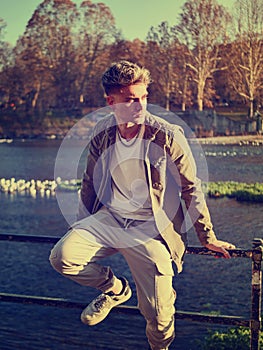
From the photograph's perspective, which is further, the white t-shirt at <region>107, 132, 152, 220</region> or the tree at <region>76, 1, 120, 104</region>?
the tree at <region>76, 1, 120, 104</region>

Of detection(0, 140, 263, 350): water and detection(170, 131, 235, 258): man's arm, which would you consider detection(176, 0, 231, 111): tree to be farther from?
detection(170, 131, 235, 258): man's arm

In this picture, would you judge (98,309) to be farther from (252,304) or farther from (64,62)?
(64,62)

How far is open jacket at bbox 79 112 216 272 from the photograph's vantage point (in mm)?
2891

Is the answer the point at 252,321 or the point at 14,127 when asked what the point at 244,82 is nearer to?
the point at 252,321

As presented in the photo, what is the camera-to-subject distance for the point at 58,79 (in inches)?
1766

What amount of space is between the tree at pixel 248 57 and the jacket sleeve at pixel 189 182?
11.4m

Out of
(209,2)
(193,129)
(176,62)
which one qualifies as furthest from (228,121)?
(176,62)

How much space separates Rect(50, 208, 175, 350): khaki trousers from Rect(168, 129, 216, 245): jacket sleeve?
201 millimetres

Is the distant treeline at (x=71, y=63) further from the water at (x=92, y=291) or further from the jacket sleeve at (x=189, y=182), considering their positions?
the jacket sleeve at (x=189, y=182)

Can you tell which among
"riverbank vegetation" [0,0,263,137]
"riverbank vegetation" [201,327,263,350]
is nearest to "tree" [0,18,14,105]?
"riverbank vegetation" [0,0,263,137]

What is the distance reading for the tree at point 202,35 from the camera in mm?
17125

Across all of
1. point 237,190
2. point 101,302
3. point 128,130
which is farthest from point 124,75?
point 237,190

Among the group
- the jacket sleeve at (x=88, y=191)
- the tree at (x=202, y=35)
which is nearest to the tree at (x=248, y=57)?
the tree at (x=202, y=35)

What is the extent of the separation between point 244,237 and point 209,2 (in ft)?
30.6
